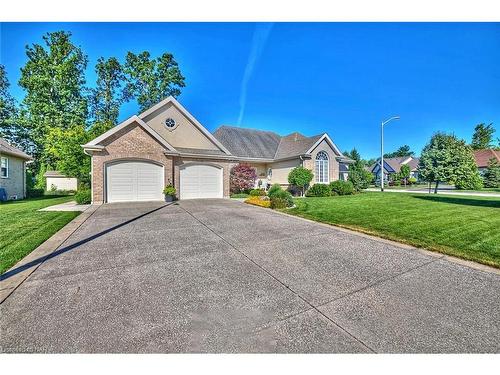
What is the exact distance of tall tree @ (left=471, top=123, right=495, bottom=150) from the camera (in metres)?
53.5

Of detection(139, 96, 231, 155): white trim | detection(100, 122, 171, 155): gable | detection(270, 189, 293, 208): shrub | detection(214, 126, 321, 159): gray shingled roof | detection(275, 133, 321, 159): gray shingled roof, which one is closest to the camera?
detection(270, 189, 293, 208): shrub

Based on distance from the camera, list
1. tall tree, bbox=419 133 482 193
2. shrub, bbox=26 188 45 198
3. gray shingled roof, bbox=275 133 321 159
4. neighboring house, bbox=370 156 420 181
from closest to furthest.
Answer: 1. tall tree, bbox=419 133 482 193
2. shrub, bbox=26 188 45 198
3. gray shingled roof, bbox=275 133 321 159
4. neighboring house, bbox=370 156 420 181

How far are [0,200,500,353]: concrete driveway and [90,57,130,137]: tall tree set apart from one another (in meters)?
36.9

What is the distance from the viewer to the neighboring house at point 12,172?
1564cm

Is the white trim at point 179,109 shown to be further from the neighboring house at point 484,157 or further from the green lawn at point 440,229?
the neighboring house at point 484,157

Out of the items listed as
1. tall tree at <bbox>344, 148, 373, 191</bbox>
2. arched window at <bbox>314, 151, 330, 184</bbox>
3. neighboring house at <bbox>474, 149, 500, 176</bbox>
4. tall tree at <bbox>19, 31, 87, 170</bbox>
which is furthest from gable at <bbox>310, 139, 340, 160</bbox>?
neighboring house at <bbox>474, 149, 500, 176</bbox>

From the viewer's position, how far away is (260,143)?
78.0 ft

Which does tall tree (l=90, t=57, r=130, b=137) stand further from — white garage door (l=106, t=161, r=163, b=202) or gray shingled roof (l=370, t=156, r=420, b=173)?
gray shingled roof (l=370, t=156, r=420, b=173)

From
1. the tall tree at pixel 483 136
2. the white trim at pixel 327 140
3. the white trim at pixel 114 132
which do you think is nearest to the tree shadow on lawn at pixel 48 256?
the white trim at pixel 114 132

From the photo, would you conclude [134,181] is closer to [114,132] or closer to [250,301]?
[114,132]

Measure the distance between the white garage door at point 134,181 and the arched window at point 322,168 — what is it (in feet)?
43.9

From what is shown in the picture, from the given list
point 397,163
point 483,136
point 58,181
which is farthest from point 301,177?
point 483,136
